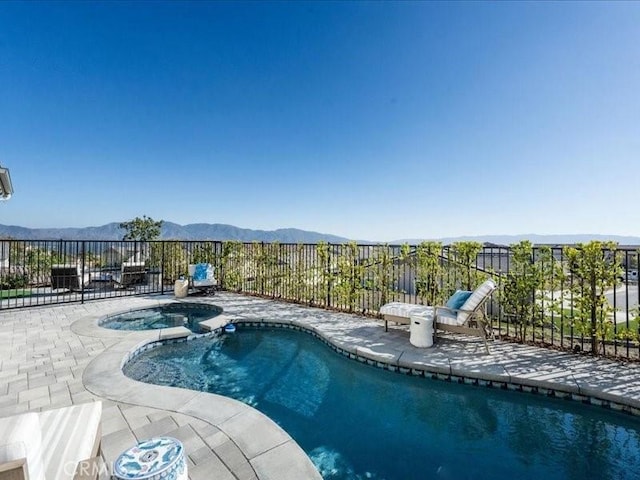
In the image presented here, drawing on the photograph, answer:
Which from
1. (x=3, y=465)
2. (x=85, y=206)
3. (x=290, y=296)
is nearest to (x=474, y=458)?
(x=3, y=465)

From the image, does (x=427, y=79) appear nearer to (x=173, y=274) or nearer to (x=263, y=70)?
(x=263, y=70)

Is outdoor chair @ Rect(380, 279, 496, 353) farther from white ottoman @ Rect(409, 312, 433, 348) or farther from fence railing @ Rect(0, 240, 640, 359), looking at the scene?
fence railing @ Rect(0, 240, 640, 359)

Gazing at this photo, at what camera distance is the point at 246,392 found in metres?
3.88

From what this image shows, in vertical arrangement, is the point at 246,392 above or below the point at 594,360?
below

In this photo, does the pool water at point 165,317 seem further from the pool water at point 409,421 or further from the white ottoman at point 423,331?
the white ottoman at point 423,331

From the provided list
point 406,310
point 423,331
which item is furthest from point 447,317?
point 406,310

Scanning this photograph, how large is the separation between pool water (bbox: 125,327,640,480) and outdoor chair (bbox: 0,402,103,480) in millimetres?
1680

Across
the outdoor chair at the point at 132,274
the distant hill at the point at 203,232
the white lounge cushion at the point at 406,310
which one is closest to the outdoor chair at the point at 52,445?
the white lounge cushion at the point at 406,310

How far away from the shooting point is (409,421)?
10.8 ft

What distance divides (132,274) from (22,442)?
36.0 feet

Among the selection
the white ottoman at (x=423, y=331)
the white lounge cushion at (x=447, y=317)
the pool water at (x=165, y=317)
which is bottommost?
the pool water at (x=165, y=317)

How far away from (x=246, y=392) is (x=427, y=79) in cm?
972

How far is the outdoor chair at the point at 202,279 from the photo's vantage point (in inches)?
355

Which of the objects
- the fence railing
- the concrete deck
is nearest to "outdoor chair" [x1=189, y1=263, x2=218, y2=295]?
the fence railing
